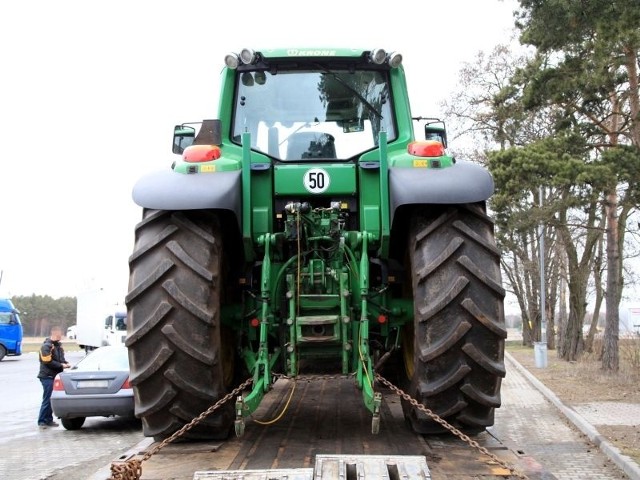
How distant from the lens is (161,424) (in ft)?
18.3

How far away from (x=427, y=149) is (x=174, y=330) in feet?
7.84

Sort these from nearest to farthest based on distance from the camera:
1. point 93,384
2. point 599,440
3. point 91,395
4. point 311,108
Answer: point 311,108 < point 599,440 < point 91,395 < point 93,384

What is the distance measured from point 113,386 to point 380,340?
7470 mm

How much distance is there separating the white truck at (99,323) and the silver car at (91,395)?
25.5 meters

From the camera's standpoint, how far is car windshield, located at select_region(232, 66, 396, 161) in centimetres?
671

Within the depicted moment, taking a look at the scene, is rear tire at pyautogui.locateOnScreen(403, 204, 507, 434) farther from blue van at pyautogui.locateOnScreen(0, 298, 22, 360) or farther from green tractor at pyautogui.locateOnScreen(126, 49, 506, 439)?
blue van at pyautogui.locateOnScreen(0, 298, 22, 360)

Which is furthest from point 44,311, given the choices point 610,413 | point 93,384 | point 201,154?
point 201,154

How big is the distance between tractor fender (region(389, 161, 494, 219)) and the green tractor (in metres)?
0.01

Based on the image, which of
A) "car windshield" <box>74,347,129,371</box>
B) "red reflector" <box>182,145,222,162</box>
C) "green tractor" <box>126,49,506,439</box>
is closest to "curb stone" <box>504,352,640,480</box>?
"green tractor" <box>126,49,506,439</box>

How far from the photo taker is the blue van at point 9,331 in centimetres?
3519

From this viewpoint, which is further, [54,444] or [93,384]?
[93,384]

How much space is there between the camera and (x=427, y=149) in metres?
5.98

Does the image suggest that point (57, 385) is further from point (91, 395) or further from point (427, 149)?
point (427, 149)

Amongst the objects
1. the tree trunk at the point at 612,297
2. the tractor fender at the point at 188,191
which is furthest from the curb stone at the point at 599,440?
the tractor fender at the point at 188,191
